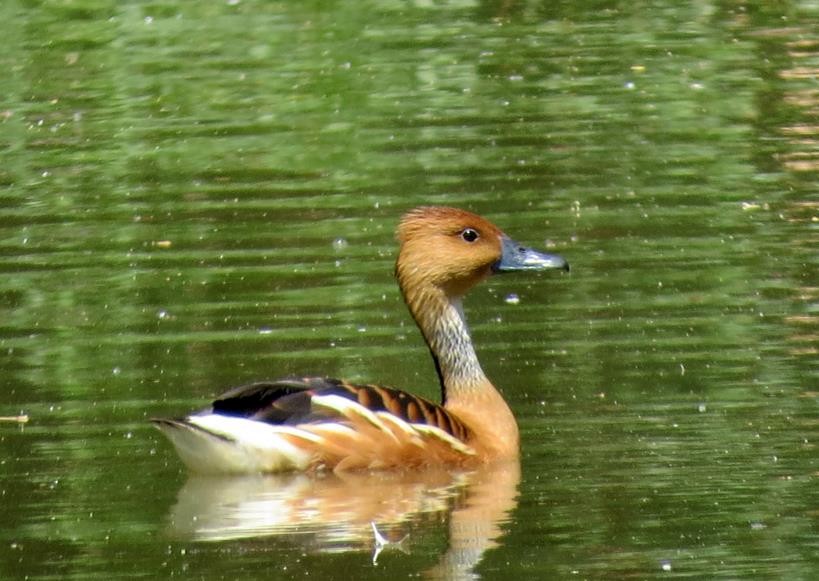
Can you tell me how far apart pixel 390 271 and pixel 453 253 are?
2.31 metres

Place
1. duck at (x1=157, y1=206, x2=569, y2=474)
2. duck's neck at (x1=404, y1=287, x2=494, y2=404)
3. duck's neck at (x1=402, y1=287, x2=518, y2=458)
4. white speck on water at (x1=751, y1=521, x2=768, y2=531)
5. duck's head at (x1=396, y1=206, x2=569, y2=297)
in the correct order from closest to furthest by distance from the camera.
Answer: white speck on water at (x1=751, y1=521, x2=768, y2=531), duck at (x1=157, y1=206, x2=569, y2=474), duck's neck at (x1=402, y1=287, x2=518, y2=458), duck's neck at (x1=404, y1=287, x2=494, y2=404), duck's head at (x1=396, y1=206, x2=569, y2=297)

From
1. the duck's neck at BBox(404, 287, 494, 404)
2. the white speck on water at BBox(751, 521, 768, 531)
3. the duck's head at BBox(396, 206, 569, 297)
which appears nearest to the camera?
the white speck on water at BBox(751, 521, 768, 531)

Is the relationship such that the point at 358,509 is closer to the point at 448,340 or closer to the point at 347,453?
the point at 347,453

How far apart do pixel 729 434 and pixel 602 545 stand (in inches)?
61.1

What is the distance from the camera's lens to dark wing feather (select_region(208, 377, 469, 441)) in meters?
10.1

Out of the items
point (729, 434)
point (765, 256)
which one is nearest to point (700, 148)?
point (765, 256)

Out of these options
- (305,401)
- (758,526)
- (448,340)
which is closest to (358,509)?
(305,401)

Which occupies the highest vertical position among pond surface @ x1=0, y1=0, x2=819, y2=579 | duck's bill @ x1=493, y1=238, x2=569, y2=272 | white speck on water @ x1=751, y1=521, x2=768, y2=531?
white speck on water @ x1=751, y1=521, x2=768, y2=531

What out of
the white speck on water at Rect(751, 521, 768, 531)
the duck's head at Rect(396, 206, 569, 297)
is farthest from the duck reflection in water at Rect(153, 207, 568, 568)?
the white speck on water at Rect(751, 521, 768, 531)

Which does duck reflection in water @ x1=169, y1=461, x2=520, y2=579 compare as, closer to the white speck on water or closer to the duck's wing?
the duck's wing

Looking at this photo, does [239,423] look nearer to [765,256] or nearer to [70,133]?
[765,256]

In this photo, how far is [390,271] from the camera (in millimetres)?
13633

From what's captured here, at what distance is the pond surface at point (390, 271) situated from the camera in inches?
363

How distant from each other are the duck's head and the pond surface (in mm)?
550
